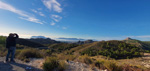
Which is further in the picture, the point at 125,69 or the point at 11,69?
the point at 125,69

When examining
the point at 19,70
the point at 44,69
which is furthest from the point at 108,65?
the point at 19,70

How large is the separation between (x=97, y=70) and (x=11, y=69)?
4.81 meters

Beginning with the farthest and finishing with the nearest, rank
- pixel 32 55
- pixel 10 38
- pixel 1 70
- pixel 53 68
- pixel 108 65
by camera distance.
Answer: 1. pixel 32 55
2. pixel 10 38
3. pixel 108 65
4. pixel 53 68
5. pixel 1 70

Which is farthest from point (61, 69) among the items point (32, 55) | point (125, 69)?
point (32, 55)

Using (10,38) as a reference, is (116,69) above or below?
below

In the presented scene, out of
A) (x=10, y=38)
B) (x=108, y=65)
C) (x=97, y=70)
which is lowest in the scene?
(x=97, y=70)

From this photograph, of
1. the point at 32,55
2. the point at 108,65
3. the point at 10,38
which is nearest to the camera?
the point at 108,65

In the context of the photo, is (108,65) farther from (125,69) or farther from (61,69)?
(61,69)

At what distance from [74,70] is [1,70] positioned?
3.81 meters

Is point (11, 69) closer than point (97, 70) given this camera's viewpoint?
Yes

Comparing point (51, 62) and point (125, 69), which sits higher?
point (51, 62)

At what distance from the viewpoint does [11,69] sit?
4.61 meters

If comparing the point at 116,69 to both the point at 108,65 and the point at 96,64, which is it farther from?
the point at 96,64

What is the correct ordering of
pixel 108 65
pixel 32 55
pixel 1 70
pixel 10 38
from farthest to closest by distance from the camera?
pixel 32 55, pixel 10 38, pixel 108 65, pixel 1 70
